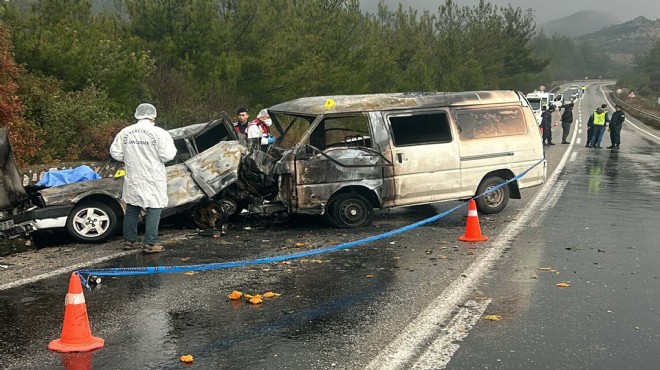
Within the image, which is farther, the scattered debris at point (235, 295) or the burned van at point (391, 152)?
the burned van at point (391, 152)

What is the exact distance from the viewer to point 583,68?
17238 cm

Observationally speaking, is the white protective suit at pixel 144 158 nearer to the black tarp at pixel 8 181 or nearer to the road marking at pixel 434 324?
the black tarp at pixel 8 181

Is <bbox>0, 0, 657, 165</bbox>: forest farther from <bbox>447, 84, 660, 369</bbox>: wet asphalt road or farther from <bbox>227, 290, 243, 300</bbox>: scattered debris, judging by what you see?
<bbox>447, 84, 660, 369</bbox>: wet asphalt road

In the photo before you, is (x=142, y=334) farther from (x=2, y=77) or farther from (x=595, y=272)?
(x=2, y=77)

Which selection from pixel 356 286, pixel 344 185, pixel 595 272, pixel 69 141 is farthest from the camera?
pixel 69 141

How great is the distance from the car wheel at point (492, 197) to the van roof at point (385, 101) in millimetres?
1268

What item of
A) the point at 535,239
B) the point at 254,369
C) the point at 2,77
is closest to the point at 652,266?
the point at 535,239

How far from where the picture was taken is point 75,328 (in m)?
4.68

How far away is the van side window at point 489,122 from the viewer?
399 inches

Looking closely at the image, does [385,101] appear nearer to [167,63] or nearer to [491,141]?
[491,141]

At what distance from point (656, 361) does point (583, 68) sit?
182501 millimetres

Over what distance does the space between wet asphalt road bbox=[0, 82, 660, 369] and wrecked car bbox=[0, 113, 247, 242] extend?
0.34 meters

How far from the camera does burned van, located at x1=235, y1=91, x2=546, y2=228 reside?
9234 millimetres

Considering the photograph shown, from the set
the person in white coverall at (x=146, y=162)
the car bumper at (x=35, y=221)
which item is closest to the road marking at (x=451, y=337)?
the person in white coverall at (x=146, y=162)
